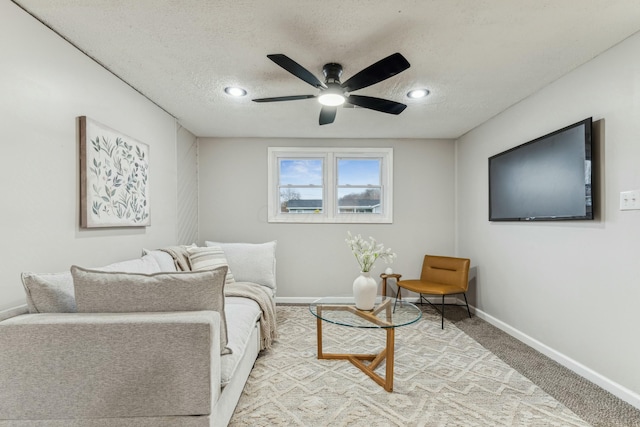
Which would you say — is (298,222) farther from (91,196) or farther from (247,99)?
(91,196)

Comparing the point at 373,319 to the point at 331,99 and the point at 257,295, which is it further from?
the point at 331,99

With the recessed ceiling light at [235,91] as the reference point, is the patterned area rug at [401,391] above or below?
below

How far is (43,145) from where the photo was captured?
1806mm

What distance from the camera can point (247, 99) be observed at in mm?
2932

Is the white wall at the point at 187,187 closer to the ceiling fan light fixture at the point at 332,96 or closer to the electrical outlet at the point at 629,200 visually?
the ceiling fan light fixture at the point at 332,96

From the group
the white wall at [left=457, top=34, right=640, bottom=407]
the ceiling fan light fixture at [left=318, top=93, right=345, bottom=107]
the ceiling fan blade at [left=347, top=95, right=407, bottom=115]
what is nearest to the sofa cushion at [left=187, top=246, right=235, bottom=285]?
the ceiling fan light fixture at [left=318, top=93, right=345, bottom=107]

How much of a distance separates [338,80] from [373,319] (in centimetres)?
181

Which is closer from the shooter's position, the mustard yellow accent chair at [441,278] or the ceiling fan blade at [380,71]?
the ceiling fan blade at [380,71]

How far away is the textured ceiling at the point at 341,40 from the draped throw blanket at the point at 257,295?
4.84 feet

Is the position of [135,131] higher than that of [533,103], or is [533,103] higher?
[533,103]

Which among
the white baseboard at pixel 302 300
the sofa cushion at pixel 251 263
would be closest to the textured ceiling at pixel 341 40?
the sofa cushion at pixel 251 263

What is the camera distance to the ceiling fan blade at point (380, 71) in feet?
5.82

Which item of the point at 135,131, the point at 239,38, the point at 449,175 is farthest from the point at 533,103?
the point at 135,131

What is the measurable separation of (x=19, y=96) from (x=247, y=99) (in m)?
1.63
